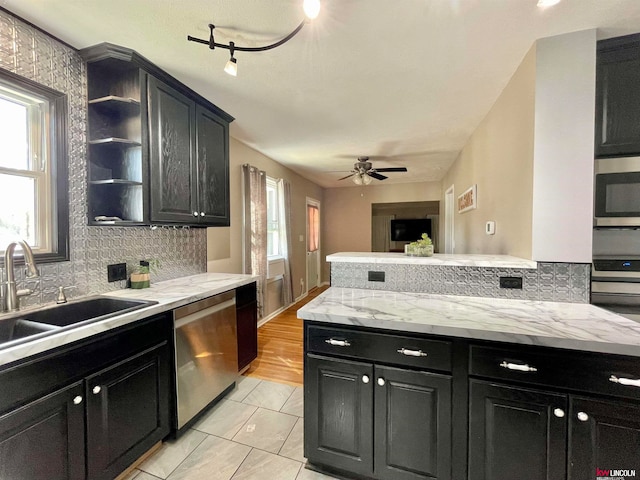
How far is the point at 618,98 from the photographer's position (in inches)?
61.8

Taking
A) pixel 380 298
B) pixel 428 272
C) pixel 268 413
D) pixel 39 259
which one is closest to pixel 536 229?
pixel 428 272

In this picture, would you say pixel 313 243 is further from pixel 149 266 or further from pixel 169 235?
pixel 149 266

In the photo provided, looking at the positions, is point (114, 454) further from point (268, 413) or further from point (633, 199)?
point (633, 199)

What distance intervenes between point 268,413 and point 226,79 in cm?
254

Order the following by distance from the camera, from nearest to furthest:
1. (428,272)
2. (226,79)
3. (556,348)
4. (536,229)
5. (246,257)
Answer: (556,348) → (536,229) → (428,272) → (226,79) → (246,257)

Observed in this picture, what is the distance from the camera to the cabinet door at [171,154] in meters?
1.84

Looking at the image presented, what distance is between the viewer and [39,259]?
1491mm

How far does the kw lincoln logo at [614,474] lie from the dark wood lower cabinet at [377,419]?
1.82 feet

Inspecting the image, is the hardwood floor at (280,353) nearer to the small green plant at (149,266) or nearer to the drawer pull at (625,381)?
the small green plant at (149,266)

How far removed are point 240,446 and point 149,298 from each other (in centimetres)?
112

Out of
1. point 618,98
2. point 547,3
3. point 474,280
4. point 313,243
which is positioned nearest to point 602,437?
point 474,280

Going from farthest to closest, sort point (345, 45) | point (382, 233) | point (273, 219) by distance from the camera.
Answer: point (382, 233)
point (273, 219)
point (345, 45)

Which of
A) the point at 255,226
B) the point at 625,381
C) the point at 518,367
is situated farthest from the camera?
the point at 255,226

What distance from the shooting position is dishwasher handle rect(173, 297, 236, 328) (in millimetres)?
1741
